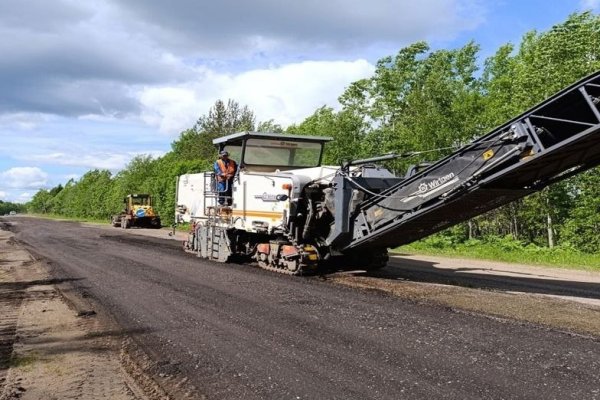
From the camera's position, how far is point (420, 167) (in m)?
9.99

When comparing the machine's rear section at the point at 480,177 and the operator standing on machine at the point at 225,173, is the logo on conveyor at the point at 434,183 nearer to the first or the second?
the machine's rear section at the point at 480,177

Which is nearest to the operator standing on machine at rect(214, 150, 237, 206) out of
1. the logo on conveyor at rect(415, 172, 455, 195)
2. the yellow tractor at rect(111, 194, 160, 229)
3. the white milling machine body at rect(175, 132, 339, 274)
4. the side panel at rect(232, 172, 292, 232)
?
the white milling machine body at rect(175, 132, 339, 274)

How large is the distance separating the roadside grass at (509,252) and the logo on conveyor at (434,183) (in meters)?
7.07

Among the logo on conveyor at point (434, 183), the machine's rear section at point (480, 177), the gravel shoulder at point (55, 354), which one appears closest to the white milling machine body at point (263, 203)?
the machine's rear section at point (480, 177)

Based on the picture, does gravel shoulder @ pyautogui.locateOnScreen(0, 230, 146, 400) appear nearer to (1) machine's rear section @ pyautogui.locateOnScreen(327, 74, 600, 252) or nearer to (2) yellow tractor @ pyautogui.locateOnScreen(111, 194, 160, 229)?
(1) machine's rear section @ pyautogui.locateOnScreen(327, 74, 600, 252)

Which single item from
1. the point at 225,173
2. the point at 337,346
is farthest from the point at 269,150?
the point at 337,346

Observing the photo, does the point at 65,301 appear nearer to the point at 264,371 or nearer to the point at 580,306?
the point at 264,371

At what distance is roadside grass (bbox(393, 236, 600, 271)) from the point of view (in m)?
15.3

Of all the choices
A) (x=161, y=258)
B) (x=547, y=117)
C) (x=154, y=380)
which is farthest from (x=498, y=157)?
(x=161, y=258)

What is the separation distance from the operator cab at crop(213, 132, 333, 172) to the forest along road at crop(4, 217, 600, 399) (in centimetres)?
446

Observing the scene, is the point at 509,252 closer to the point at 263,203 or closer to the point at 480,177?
the point at 263,203

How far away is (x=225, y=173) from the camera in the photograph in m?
13.3

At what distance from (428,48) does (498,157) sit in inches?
1323

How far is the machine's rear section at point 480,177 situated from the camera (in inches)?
297
